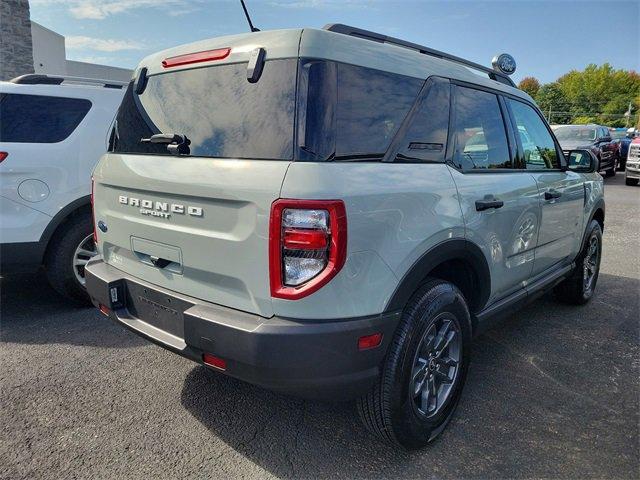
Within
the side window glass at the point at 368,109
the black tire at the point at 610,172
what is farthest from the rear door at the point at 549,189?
the black tire at the point at 610,172

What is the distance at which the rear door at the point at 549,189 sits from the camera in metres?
3.49

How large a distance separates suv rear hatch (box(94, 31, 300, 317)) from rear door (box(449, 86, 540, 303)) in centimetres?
109

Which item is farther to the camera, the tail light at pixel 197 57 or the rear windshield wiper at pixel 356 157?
the tail light at pixel 197 57

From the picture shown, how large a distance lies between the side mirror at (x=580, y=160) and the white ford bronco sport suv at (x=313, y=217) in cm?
156

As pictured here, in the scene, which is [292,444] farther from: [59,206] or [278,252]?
[59,206]

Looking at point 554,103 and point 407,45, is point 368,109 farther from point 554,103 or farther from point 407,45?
point 554,103

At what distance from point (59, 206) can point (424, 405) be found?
331 cm

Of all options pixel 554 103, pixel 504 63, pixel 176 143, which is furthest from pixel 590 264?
pixel 554 103

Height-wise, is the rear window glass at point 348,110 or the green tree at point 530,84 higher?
the green tree at point 530,84

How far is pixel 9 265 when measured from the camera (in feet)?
12.6

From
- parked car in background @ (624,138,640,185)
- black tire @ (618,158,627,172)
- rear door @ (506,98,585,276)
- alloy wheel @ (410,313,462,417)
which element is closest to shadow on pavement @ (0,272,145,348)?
alloy wheel @ (410,313,462,417)

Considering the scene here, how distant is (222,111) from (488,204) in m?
1.55

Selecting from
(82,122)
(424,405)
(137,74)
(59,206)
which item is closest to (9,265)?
(59,206)

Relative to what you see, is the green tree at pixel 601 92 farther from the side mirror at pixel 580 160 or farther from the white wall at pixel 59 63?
the side mirror at pixel 580 160
